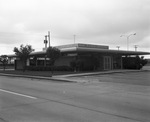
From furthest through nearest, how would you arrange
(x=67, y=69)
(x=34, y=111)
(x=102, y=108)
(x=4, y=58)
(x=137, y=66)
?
(x=4, y=58) → (x=137, y=66) → (x=67, y=69) → (x=102, y=108) → (x=34, y=111)

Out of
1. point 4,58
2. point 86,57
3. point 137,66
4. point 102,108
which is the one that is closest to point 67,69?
point 86,57

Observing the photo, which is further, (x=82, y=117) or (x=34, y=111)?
(x=34, y=111)

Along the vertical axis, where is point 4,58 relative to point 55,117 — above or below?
above

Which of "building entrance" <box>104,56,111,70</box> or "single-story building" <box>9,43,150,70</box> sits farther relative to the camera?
"building entrance" <box>104,56,111,70</box>

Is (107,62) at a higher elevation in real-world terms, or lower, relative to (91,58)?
lower

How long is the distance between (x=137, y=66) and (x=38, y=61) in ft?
65.4

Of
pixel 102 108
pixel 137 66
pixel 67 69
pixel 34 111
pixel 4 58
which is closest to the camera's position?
pixel 34 111

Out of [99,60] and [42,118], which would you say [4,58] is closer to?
[99,60]

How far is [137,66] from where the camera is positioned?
3941 cm

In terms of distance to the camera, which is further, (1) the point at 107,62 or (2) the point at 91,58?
(1) the point at 107,62

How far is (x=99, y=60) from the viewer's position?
36.4m

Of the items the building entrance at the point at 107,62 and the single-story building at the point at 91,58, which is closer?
the single-story building at the point at 91,58

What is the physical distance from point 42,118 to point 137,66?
34984 mm

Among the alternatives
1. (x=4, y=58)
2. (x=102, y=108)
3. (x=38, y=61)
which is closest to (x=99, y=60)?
(x=38, y=61)
